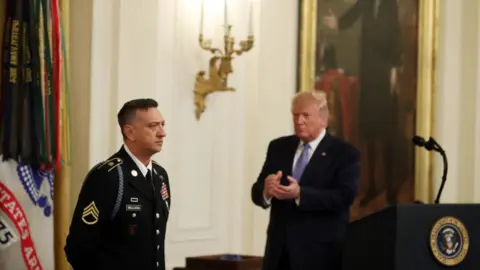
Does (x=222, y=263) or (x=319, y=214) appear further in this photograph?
(x=222, y=263)

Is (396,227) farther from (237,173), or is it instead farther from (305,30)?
(305,30)

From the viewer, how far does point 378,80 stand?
607 centimetres

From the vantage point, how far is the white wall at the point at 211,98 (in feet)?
15.6

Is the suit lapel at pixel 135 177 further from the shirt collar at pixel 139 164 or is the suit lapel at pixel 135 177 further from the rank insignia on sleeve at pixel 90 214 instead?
the rank insignia on sleeve at pixel 90 214

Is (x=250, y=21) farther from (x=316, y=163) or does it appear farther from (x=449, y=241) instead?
(x=449, y=241)

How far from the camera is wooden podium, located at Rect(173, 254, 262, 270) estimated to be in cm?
488

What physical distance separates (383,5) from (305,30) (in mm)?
561

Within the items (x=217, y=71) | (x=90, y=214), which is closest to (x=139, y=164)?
(x=90, y=214)

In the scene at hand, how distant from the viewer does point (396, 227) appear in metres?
A: 3.34

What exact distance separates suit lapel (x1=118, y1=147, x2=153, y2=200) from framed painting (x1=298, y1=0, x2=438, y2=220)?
2881 millimetres

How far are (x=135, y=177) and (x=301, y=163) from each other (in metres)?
0.98

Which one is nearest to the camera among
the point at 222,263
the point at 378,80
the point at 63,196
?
the point at 63,196

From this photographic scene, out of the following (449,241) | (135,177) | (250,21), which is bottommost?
(449,241)

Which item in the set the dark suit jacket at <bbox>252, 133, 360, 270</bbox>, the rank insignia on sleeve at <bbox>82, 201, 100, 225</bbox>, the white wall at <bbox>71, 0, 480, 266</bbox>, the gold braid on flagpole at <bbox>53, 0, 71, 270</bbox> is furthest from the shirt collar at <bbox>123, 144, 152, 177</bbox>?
the white wall at <bbox>71, 0, 480, 266</bbox>
